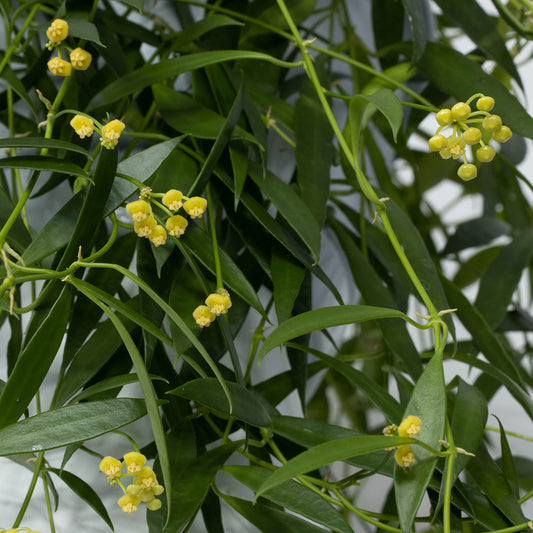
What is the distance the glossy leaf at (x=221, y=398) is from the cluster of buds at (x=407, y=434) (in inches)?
2.4

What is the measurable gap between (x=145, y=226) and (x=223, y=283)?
0.06 m

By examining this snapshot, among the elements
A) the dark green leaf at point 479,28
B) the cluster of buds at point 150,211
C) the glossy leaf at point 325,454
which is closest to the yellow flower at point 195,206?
the cluster of buds at point 150,211

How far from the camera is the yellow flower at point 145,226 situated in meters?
0.26

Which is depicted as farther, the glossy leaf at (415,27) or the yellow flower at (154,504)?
the glossy leaf at (415,27)

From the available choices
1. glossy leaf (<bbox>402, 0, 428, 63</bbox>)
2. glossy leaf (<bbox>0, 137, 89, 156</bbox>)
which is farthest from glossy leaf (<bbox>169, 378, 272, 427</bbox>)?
glossy leaf (<bbox>402, 0, 428, 63</bbox>)

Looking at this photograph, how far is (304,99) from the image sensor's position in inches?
15.3

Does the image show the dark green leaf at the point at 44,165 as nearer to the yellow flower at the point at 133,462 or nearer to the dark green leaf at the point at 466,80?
the yellow flower at the point at 133,462

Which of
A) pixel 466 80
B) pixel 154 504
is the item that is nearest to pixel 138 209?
pixel 154 504

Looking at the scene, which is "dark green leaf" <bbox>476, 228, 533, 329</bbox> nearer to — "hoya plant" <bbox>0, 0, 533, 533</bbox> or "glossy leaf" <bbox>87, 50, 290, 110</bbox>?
"hoya plant" <bbox>0, 0, 533, 533</bbox>

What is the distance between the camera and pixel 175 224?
273mm

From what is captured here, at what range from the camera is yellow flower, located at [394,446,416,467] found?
0.80ft

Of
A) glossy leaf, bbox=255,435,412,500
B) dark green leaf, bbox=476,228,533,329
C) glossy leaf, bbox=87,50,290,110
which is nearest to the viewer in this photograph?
glossy leaf, bbox=255,435,412,500

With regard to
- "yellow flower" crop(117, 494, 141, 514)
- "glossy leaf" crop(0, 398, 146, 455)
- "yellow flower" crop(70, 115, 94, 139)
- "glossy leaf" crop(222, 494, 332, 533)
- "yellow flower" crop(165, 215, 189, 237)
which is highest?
"yellow flower" crop(70, 115, 94, 139)

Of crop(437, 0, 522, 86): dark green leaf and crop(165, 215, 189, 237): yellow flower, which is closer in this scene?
crop(165, 215, 189, 237): yellow flower
